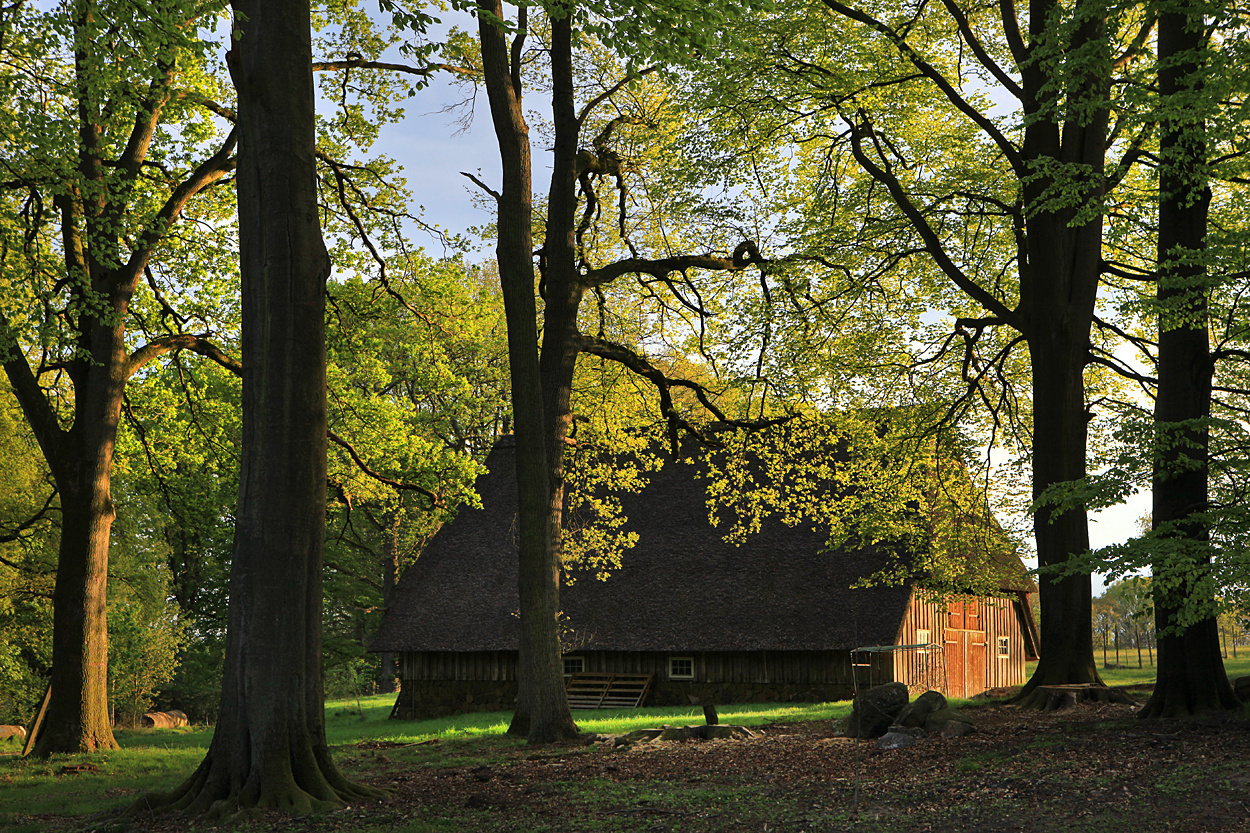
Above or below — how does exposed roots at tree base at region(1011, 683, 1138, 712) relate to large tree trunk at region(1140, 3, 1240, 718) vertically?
below

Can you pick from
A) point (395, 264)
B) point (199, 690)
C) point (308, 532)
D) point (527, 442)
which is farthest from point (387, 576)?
point (308, 532)

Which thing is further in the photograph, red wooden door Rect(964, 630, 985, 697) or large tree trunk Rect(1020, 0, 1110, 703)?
red wooden door Rect(964, 630, 985, 697)

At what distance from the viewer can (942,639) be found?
27.1 metres

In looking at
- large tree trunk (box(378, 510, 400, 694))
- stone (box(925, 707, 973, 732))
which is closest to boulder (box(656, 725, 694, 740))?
stone (box(925, 707, 973, 732))

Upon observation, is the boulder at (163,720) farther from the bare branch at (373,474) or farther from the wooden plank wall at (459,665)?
the bare branch at (373,474)

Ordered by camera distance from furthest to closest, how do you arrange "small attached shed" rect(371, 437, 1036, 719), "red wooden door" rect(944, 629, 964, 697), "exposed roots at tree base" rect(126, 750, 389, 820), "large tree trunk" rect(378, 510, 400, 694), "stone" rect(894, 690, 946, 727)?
"large tree trunk" rect(378, 510, 400, 694) → "red wooden door" rect(944, 629, 964, 697) → "small attached shed" rect(371, 437, 1036, 719) → "stone" rect(894, 690, 946, 727) → "exposed roots at tree base" rect(126, 750, 389, 820)

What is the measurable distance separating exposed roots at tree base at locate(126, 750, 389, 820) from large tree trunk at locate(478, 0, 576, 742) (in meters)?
6.03

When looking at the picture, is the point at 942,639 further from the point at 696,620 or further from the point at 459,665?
the point at 459,665

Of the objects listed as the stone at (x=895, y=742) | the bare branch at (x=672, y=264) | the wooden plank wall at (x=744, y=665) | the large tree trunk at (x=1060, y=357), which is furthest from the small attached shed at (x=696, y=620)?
the stone at (x=895, y=742)

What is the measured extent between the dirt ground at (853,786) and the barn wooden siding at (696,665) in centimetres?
1213

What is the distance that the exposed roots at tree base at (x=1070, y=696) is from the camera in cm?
1485

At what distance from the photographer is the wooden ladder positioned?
26.3 metres

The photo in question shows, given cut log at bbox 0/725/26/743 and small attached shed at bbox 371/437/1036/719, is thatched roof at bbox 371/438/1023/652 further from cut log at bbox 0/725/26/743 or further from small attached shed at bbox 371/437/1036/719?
cut log at bbox 0/725/26/743

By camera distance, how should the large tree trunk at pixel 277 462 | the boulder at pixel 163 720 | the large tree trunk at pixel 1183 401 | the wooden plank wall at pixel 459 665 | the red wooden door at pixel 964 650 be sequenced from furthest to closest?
the boulder at pixel 163 720 < the wooden plank wall at pixel 459 665 < the red wooden door at pixel 964 650 < the large tree trunk at pixel 1183 401 < the large tree trunk at pixel 277 462
